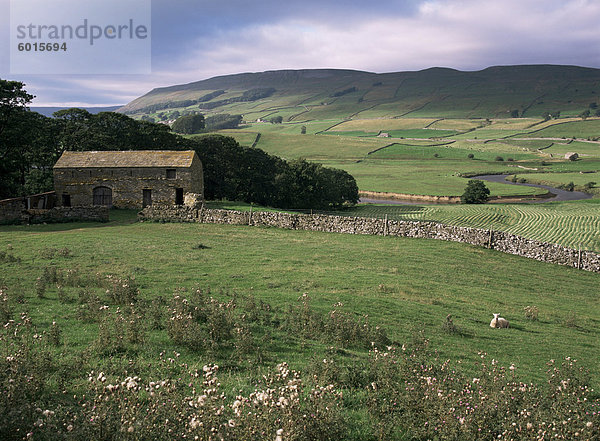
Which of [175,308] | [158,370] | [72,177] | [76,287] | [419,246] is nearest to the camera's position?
[158,370]

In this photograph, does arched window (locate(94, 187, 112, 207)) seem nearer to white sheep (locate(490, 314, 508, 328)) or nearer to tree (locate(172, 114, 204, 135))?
white sheep (locate(490, 314, 508, 328))

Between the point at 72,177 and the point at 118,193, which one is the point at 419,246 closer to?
the point at 118,193

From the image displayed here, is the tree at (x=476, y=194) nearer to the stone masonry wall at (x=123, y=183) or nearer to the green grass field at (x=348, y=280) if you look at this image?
the green grass field at (x=348, y=280)

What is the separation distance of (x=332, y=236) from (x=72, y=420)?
981 inches

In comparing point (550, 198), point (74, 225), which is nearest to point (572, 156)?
point (550, 198)

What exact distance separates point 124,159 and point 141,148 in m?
17.2

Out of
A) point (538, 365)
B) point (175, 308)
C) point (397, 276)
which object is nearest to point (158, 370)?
point (175, 308)

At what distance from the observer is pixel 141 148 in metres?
56.4

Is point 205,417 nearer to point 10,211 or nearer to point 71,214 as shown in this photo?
point 71,214

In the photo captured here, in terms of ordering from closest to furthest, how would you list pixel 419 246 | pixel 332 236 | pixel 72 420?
1. pixel 72 420
2. pixel 419 246
3. pixel 332 236

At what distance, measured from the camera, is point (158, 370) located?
7.92m

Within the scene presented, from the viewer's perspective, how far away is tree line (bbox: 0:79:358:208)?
127 ft

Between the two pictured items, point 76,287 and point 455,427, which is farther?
point 76,287

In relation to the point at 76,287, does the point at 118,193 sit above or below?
above
